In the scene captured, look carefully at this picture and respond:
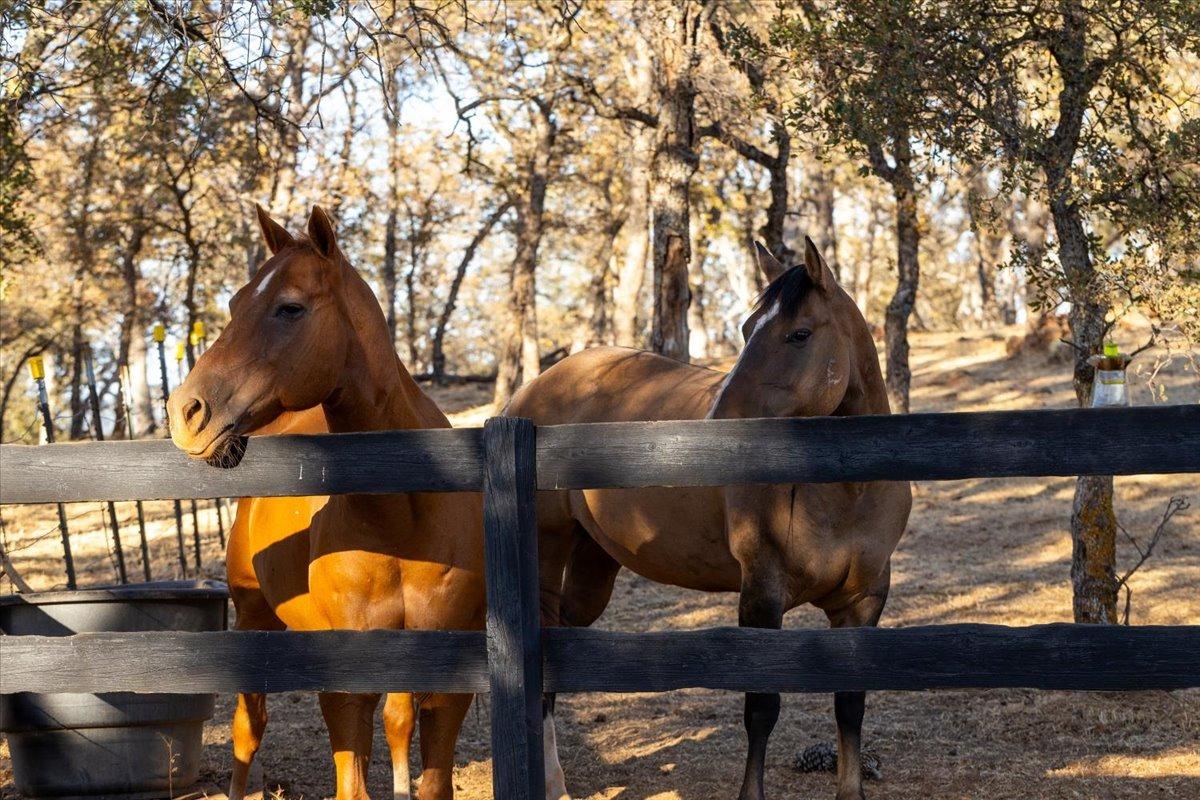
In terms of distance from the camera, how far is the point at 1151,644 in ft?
10.5

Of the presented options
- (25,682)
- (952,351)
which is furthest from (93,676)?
(952,351)

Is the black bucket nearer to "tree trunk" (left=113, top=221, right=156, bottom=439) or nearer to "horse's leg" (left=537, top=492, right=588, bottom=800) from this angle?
"horse's leg" (left=537, top=492, right=588, bottom=800)

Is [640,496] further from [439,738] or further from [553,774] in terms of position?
[439,738]

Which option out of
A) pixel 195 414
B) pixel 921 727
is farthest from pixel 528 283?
pixel 195 414

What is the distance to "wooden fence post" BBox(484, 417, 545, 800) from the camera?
338cm

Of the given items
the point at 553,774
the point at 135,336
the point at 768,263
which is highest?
the point at 135,336

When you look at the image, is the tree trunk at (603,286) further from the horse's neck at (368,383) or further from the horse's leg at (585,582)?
the horse's neck at (368,383)

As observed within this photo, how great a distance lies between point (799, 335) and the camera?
15.4 feet

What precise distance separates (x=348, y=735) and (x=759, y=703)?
5.34 feet

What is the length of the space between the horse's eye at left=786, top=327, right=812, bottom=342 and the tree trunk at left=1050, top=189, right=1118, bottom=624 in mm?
3290

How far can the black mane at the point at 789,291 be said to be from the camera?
472cm

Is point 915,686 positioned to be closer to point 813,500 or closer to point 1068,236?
point 813,500

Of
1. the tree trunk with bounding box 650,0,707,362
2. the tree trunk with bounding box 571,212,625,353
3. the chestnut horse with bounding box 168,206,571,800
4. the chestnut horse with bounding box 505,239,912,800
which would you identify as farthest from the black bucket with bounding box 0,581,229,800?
the tree trunk with bounding box 571,212,625,353

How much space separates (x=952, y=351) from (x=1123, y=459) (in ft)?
69.1
